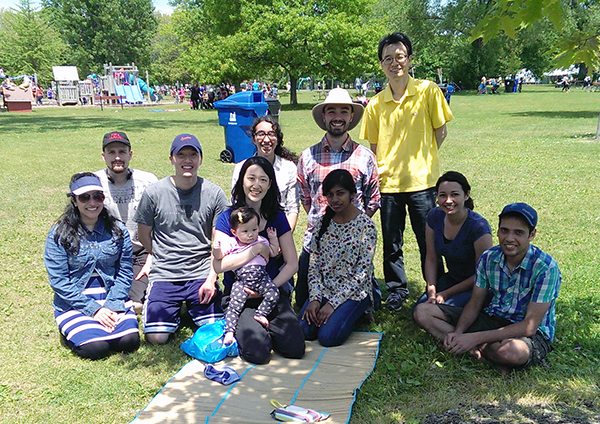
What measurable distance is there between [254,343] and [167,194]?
4.67 ft


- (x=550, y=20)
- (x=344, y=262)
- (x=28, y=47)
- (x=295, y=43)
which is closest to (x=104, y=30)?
(x=28, y=47)

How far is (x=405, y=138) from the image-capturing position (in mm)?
4504

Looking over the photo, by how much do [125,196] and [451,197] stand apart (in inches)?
110

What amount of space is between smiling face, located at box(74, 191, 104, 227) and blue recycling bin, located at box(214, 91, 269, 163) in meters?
6.74

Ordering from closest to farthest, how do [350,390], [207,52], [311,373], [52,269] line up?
1. [350,390]
2. [311,373]
3. [52,269]
4. [207,52]

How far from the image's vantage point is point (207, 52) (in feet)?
109

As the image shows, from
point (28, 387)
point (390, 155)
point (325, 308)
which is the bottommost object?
point (28, 387)

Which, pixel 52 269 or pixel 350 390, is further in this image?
pixel 52 269

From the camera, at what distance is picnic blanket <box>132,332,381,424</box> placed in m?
3.29

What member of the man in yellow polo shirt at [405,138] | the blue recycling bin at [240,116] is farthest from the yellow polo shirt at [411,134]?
the blue recycling bin at [240,116]

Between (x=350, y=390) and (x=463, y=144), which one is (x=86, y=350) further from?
(x=463, y=144)

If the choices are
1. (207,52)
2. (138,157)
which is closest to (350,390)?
(138,157)

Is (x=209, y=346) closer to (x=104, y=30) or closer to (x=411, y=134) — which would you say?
(x=411, y=134)

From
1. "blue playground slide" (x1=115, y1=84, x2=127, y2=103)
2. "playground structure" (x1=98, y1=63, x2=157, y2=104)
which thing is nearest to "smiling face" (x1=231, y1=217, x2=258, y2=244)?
"playground structure" (x1=98, y1=63, x2=157, y2=104)
